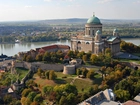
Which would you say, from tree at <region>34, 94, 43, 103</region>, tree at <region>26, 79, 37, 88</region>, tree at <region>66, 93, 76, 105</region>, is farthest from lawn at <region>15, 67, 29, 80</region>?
tree at <region>66, 93, 76, 105</region>

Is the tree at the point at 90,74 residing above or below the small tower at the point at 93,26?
below

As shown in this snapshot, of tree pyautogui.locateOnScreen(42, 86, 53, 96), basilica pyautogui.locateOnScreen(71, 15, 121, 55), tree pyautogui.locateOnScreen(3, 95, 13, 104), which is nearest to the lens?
tree pyautogui.locateOnScreen(42, 86, 53, 96)

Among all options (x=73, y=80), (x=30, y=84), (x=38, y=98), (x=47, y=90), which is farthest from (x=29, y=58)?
(x=38, y=98)

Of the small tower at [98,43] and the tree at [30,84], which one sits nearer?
the tree at [30,84]

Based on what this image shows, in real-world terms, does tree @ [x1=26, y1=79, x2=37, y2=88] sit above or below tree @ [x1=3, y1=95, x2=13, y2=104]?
above

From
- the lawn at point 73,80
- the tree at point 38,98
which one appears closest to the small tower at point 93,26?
the lawn at point 73,80

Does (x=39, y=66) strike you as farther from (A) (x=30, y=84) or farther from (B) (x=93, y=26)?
(B) (x=93, y=26)

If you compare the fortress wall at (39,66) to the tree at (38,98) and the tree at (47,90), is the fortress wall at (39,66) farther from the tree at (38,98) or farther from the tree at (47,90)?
the tree at (38,98)

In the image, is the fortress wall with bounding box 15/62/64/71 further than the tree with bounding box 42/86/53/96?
Yes

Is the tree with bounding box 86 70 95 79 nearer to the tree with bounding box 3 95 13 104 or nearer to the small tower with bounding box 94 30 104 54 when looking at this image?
the small tower with bounding box 94 30 104 54

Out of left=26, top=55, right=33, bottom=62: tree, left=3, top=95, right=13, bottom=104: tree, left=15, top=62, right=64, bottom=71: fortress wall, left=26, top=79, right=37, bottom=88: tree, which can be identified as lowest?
left=3, top=95, right=13, bottom=104: tree
